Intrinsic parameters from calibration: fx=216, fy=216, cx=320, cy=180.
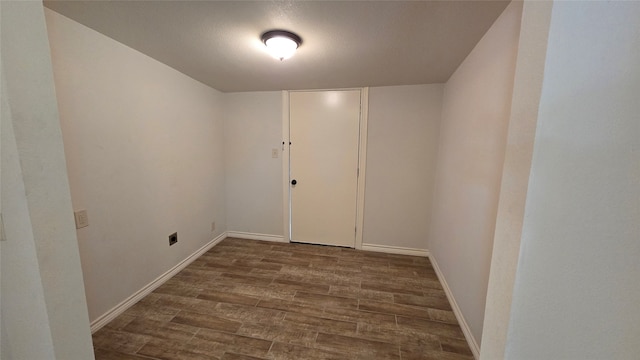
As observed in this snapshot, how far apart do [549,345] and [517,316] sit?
13 cm

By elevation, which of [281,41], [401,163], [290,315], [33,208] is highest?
[281,41]

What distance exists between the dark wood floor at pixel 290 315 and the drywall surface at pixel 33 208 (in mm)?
856

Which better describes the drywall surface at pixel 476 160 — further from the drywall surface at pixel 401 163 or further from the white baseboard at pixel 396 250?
the white baseboard at pixel 396 250

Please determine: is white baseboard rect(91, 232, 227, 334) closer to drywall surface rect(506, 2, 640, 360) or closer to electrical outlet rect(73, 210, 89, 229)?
electrical outlet rect(73, 210, 89, 229)

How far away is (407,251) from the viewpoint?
9.25 ft

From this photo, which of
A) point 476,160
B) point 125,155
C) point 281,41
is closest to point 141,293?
point 125,155

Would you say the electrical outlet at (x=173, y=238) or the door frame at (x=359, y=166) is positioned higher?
the door frame at (x=359, y=166)

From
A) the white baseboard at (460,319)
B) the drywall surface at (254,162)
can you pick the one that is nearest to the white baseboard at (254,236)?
the drywall surface at (254,162)

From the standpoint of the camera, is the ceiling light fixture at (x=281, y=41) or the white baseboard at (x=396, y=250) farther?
the white baseboard at (x=396, y=250)

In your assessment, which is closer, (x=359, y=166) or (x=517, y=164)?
(x=517, y=164)

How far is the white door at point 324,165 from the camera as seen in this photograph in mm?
2807

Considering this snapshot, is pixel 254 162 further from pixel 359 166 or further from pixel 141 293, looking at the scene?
pixel 141 293

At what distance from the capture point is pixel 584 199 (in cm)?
58

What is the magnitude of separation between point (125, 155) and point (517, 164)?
2.45 m
